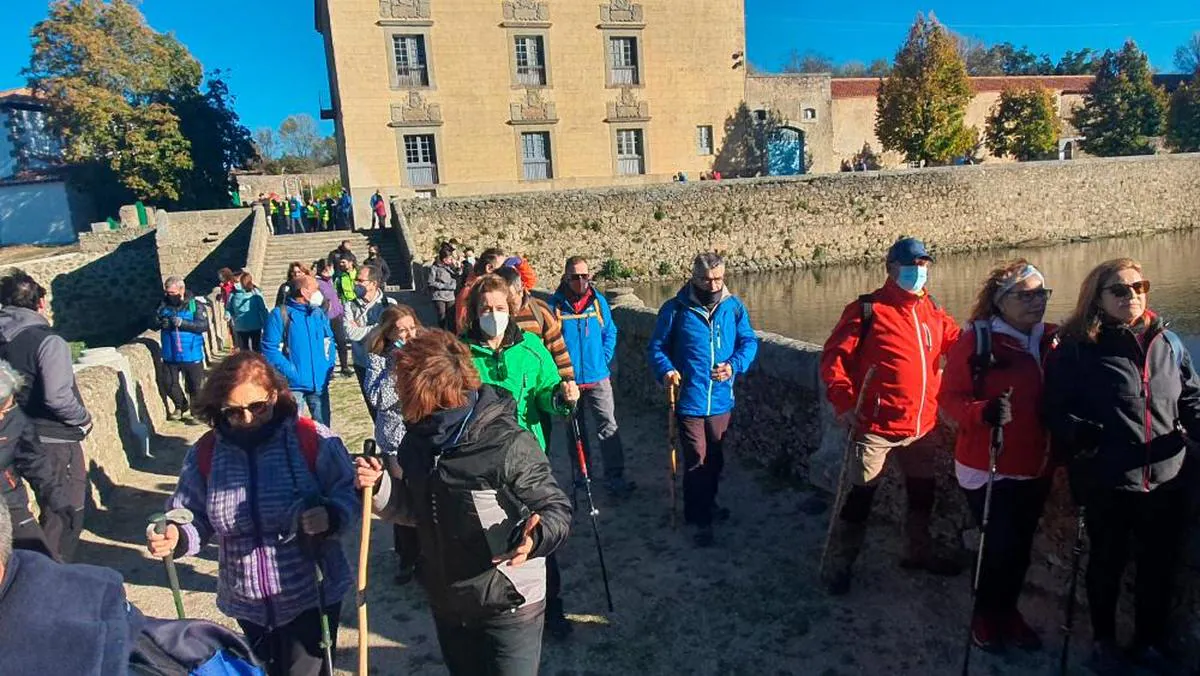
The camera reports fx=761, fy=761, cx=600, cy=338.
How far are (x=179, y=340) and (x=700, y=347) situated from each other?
5.96 metres

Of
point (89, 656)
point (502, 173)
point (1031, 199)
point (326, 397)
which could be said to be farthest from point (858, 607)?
point (1031, 199)

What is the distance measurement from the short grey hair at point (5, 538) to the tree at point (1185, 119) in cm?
5009

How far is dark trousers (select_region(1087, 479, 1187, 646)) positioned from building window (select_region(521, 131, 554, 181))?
24964 millimetres

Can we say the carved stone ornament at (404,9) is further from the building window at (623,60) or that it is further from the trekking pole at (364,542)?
the trekking pole at (364,542)

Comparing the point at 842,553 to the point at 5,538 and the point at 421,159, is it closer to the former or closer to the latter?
the point at 5,538

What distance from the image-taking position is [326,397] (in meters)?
6.28

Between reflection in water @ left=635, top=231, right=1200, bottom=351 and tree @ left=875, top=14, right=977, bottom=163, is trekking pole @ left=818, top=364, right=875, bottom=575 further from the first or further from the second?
tree @ left=875, top=14, right=977, bottom=163

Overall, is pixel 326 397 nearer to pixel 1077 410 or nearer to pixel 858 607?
pixel 858 607

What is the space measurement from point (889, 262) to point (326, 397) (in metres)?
Result: 4.52

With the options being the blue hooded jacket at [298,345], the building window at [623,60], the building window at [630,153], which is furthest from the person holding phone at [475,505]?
the building window at [623,60]

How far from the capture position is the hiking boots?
389 cm

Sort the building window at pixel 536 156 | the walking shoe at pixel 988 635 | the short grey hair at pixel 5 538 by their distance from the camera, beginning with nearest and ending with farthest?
the short grey hair at pixel 5 538 < the walking shoe at pixel 988 635 < the building window at pixel 536 156

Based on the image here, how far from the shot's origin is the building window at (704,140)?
2869cm

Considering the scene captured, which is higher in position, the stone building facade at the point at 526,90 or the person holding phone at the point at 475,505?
the stone building facade at the point at 526,90
